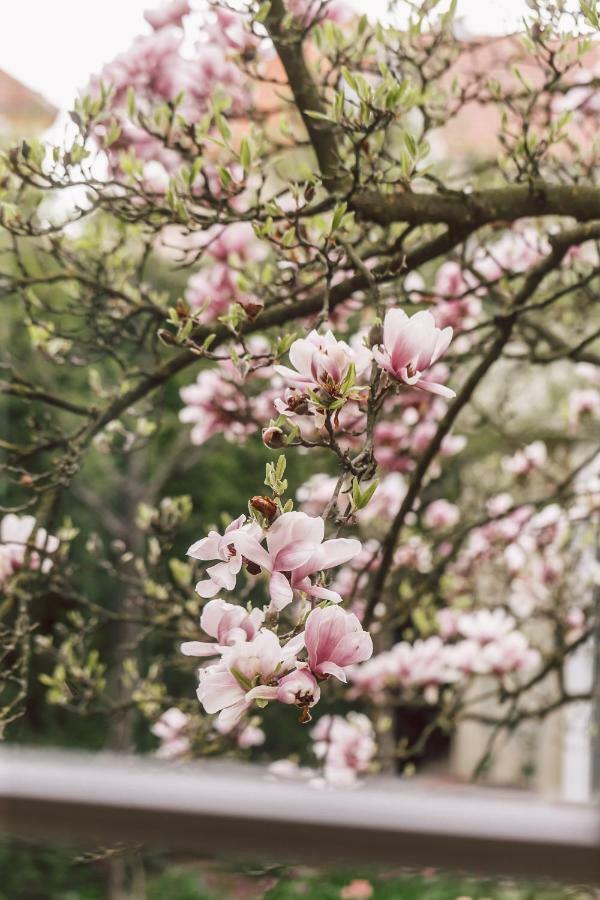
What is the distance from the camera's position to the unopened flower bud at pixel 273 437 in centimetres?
78

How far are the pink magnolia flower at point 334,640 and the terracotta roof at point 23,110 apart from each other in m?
2.87

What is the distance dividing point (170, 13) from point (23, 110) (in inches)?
99.9

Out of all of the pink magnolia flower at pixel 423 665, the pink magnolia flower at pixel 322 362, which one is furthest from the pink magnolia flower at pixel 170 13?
the pink magnolia flower at pixel 423 665

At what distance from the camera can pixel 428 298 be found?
4.96 ft

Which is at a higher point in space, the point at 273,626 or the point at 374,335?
the point at 374,335

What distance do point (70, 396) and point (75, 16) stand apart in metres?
2.67

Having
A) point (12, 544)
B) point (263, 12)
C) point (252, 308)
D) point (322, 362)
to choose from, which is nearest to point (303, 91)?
point (263, 12)

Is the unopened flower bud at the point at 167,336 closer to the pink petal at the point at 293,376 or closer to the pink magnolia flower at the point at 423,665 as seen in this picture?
the pink petal at the point at 293,376

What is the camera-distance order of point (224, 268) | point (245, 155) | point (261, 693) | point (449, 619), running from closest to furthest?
point (261, 693), point (245, 155), point (224, 268), point (449, 619)

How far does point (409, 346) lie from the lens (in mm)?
787

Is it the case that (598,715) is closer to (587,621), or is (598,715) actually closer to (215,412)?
(587,621)

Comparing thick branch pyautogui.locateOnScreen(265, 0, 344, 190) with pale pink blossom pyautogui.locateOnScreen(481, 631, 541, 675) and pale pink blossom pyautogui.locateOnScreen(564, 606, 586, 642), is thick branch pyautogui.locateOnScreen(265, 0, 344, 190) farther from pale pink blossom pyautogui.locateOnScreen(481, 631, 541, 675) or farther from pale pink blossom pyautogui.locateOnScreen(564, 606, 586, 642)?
pale pink blossom pyautogui.locateOnScreen(564, 606, 586, 642)

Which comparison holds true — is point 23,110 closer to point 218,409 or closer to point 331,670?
point 218,409

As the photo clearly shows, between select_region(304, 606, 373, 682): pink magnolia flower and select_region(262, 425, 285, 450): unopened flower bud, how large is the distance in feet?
0.51
